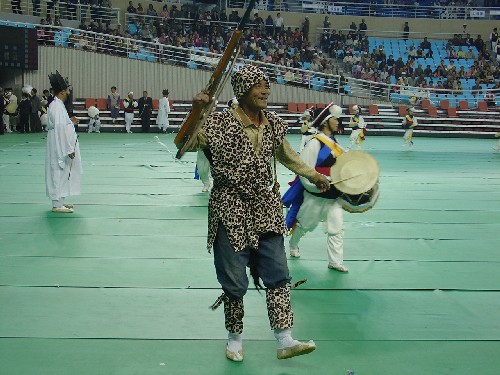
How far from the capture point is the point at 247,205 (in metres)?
4.64

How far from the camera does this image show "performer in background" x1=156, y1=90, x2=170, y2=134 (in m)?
27.8

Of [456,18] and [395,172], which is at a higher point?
[456,18]

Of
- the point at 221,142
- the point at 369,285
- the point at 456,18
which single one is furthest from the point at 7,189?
the point at 456,18

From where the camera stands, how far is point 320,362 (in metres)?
4.76

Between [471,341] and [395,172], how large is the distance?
11122 millimetres

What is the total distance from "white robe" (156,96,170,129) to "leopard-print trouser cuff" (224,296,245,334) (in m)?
23.4

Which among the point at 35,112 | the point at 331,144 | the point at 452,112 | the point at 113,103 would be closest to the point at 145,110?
the point at 113,103

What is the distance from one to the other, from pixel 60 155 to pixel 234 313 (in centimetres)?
563

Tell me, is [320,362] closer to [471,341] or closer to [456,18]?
[471,341]

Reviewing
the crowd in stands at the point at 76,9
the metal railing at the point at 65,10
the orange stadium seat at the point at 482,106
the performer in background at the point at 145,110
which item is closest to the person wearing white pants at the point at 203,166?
the performer in background at the point at 145,110

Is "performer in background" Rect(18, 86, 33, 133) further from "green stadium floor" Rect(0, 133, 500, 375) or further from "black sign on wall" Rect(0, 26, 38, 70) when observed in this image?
"green stadium floor" Rect(0, 133, 500, 375)

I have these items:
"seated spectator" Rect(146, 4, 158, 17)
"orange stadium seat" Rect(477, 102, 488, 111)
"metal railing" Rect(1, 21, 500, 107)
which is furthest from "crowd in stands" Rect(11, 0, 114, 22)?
"orange stadium seat" Rect(477, 102, 488, 111)

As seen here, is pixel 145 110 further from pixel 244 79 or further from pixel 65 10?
pixel 244 79

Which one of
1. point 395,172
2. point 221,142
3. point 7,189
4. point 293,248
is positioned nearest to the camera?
point 221,142
